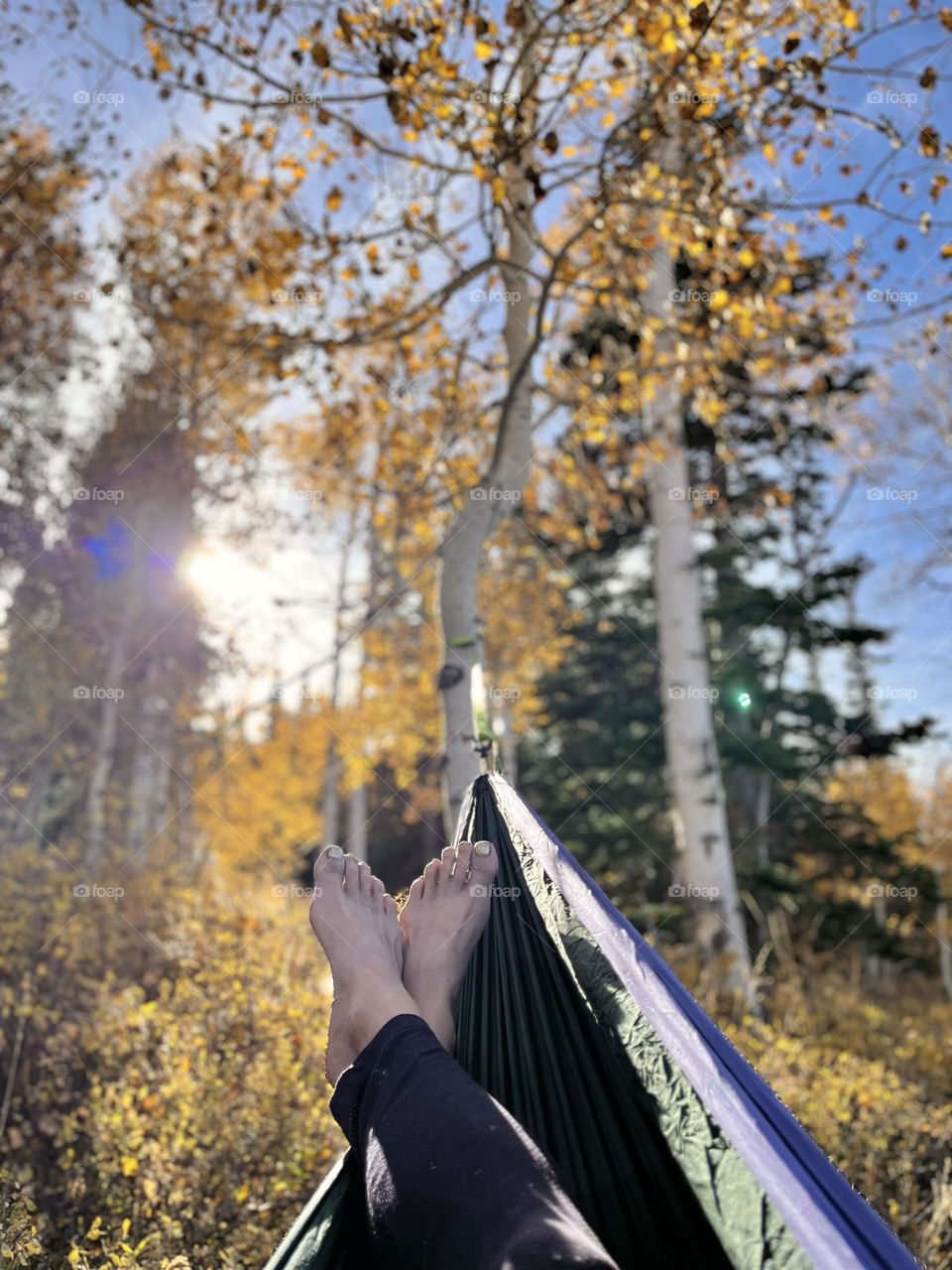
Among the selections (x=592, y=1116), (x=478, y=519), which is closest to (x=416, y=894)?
(x=592, y=1116)

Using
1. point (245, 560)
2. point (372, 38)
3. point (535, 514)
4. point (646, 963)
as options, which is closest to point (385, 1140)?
point (646, 963)

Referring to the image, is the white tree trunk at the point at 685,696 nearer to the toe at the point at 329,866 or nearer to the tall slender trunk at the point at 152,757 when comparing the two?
the toe at the point at 329,866

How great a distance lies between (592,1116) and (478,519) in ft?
6.99

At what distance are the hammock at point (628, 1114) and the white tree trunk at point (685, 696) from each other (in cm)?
338

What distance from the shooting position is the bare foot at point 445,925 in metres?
1.65

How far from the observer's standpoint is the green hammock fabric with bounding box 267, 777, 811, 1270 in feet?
3.05

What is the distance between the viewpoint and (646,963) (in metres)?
1.29

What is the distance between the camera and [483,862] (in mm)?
1869

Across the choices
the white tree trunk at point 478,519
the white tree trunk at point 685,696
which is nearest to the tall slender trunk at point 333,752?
the white tree trunk at point 685,696

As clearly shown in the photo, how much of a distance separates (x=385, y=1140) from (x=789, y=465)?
413 inches

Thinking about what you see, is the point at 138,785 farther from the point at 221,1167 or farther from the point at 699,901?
the point at 221,1167

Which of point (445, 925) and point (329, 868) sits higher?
point (329, 868)

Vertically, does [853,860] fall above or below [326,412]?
below
